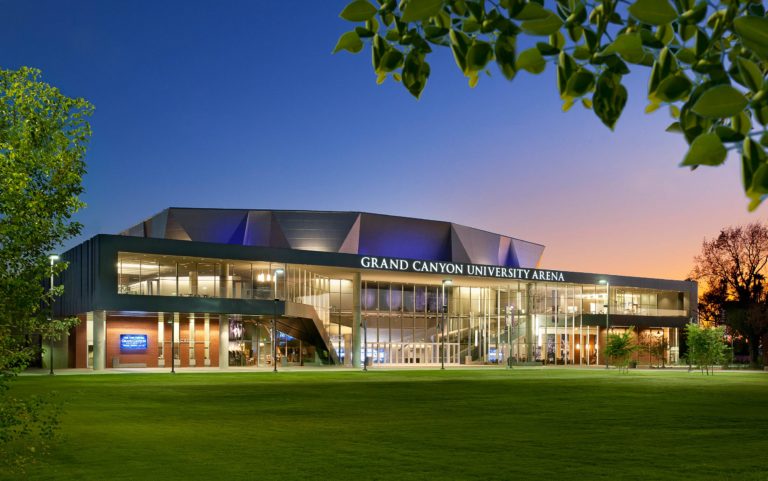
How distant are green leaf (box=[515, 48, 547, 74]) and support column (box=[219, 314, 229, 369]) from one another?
69.5 metres

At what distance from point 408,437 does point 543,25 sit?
16894 millimetres

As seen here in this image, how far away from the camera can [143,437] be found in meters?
19.2

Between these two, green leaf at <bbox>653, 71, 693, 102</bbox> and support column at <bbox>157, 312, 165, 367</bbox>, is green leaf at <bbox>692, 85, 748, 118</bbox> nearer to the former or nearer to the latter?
green leaf at <bbox>653, 71, 693, 102</bbox>

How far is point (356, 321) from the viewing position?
3137 inches

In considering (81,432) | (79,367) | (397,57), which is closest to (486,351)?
(79,367)

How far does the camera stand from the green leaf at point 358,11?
316 centimetres

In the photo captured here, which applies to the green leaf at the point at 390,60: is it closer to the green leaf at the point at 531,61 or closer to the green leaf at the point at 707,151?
the green leaf at the point at 531,61

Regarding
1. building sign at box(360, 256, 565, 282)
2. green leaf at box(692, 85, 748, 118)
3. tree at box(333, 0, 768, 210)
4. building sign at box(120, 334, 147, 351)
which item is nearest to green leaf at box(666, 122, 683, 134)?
tree at box(333, 0, 768, 210)

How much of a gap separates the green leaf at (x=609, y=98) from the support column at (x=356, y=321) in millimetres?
75157

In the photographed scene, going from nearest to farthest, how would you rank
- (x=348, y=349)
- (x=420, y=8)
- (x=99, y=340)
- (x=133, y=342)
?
(x=420, y=8), (x=99, y=340), (x=133, y=342), (x=348, y=349)

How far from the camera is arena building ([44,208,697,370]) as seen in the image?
6838 centimetres

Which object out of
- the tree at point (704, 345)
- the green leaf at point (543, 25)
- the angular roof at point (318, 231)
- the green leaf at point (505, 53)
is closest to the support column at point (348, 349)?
the angular roof at point (318, 231)

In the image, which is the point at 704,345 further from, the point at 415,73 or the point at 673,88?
the point at 673,88

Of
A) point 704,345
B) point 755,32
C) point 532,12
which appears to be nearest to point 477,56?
point 532,12
